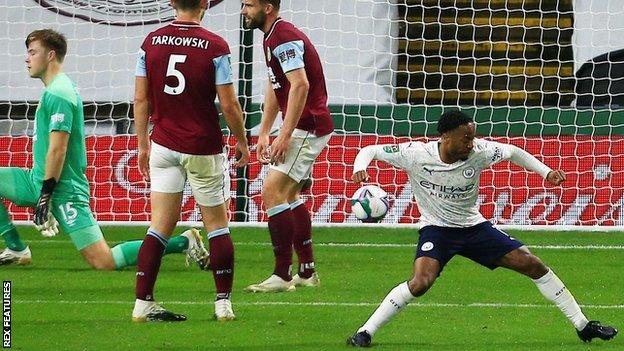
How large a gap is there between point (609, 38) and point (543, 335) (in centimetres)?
760

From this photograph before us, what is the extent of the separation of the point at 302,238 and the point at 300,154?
0.56 meters

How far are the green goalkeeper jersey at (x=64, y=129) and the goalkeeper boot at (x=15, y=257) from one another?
736 millimetres

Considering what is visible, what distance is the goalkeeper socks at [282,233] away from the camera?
9.14 metres

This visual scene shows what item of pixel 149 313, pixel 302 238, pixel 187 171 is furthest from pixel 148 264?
pixel 302 238

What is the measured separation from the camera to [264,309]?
8.44 m

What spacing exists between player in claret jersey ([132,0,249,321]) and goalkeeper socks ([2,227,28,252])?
2778mm

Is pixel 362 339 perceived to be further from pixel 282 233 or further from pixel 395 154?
pixel 282 233

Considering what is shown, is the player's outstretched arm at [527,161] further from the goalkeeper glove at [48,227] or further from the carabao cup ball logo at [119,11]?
the carabao cup ball logo at [119,11]

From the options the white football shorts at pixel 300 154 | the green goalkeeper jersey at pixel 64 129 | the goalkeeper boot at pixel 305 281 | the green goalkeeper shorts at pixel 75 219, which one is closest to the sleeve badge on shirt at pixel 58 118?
the green goalkeeper jersey at pixel 64 129

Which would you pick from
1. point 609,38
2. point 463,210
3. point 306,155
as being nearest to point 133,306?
point 306,155

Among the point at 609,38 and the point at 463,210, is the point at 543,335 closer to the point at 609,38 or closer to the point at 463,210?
the point at 463,210

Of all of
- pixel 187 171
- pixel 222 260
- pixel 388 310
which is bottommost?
pixel 388 310

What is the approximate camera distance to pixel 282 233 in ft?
30.0

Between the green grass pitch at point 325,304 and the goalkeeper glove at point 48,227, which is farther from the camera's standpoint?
the goalkeeper glove at point 48,227
